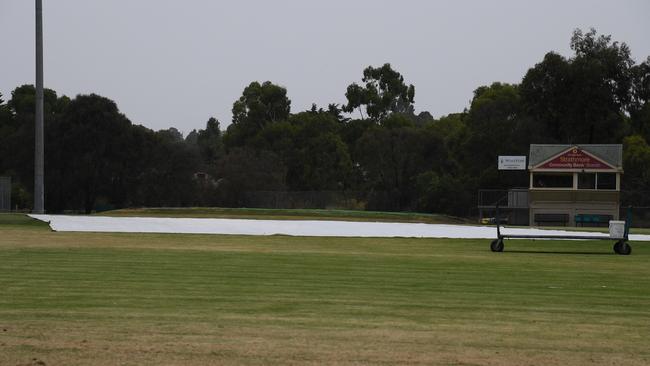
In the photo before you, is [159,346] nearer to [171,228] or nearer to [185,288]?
[185,288]

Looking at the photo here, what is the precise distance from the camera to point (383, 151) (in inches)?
4013

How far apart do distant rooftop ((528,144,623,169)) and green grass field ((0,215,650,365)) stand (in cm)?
4630


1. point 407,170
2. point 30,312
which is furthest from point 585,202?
point 30,312

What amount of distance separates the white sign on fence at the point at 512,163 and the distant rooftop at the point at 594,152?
7.02 m

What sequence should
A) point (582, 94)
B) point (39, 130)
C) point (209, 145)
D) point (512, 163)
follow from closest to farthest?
1. point (39, 130)
2. point (512, 163)
3. point (582, 94)
4. point (209, 145)

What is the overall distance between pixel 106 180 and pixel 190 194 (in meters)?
9.25

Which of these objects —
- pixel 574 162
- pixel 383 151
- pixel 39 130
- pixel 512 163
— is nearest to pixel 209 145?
pixel 383 151

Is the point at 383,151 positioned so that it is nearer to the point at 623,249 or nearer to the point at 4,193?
the point at 4,193

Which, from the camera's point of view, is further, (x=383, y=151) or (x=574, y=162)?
(x=383, y=151)

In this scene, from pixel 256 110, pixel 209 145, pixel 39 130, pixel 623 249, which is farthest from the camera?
pixel 209 145

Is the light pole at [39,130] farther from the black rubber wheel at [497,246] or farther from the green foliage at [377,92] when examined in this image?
the green foliage at [377,92]

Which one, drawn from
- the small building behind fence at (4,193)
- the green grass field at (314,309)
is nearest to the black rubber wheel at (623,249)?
the green grass field at (314,309)

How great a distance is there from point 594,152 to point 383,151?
3609 cm

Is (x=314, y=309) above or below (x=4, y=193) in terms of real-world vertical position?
below
